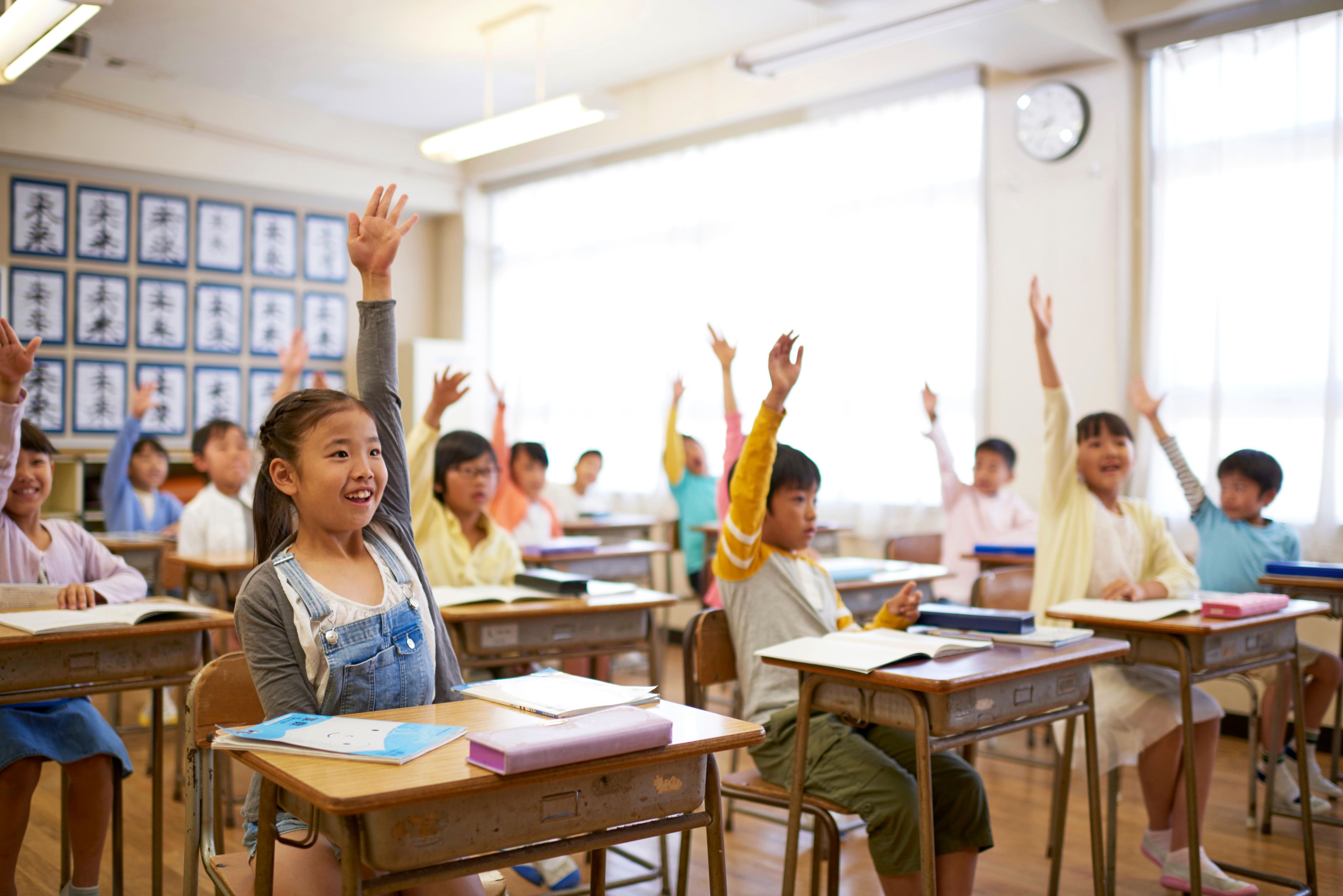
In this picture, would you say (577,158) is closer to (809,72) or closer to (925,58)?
(809,72)

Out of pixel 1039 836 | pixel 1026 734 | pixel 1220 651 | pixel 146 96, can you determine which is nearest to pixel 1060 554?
pixel 1220 651

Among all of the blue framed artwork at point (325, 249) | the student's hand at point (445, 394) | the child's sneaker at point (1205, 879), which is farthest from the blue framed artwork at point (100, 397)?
the child's sneaker at point (1205, 879)

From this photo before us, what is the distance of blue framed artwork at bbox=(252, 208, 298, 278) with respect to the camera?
7.42m

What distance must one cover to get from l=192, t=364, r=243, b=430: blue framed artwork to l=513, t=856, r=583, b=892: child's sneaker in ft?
17.0

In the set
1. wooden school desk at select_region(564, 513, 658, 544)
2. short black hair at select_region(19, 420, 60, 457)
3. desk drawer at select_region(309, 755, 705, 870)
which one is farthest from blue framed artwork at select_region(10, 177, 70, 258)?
desk drawer at select_region(309, 755, 705, 870)

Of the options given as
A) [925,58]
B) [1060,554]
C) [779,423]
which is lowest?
[1060,554]

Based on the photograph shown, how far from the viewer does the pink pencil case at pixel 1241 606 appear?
252 cm

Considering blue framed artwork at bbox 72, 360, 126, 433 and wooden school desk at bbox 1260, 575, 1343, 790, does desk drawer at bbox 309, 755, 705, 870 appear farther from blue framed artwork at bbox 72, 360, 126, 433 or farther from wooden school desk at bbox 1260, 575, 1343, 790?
blue framed artwork at bbox 72, 360, 126, 433

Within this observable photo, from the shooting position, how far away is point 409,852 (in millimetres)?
1230

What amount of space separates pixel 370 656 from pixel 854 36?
347 cm

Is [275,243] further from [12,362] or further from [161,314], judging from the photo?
[12,362]

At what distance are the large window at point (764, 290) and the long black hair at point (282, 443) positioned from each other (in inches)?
159

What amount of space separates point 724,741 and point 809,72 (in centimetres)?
507

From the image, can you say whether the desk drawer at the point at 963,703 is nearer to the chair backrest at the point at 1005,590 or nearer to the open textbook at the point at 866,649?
the open textbook at the point at 866,649
